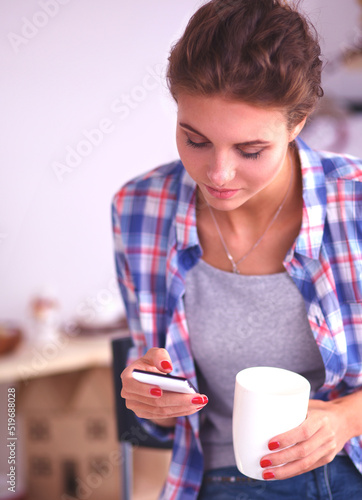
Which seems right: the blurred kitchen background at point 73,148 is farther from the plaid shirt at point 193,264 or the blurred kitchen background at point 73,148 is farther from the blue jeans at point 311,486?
the blue jeans at point 311,486

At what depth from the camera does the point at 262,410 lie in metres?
0.71

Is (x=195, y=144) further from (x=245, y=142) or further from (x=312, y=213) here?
(x=312, y=213)

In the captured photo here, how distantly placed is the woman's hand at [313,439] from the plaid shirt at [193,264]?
0.31 ft

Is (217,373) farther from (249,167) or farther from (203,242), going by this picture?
(249,167)

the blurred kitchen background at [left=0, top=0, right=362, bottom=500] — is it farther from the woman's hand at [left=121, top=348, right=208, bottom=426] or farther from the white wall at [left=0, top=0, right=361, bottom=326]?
the woman's hand at [left=121, top=348, right=208, bottom=426]

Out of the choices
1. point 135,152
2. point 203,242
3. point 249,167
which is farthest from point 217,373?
point 135,152

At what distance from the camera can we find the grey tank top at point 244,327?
100cm

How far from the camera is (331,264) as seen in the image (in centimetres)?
99

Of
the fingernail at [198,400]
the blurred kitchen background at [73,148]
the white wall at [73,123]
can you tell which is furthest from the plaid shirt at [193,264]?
the white wall at [73,123]

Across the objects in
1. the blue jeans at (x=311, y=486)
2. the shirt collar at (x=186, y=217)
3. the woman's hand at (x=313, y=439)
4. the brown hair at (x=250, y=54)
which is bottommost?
the blue jeans at (x=311, y=486)

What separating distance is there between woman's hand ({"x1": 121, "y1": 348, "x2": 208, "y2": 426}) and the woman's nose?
256 millimetres

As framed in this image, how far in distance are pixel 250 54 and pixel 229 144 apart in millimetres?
123

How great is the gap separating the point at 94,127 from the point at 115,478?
1.38 m

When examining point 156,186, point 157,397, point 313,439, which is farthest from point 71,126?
point 313,439
